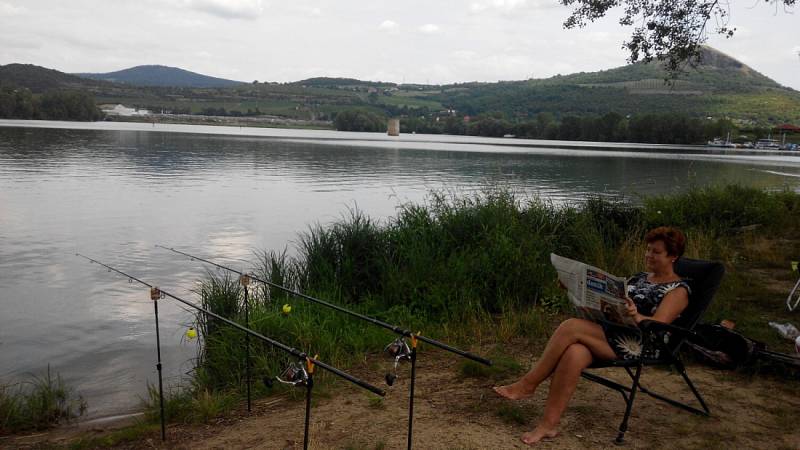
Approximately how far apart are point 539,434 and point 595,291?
34.9 inches

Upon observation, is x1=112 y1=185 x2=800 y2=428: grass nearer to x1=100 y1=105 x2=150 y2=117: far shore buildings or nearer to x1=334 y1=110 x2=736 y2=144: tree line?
x1=334 y1=110 x2=736 y2=144: tree line

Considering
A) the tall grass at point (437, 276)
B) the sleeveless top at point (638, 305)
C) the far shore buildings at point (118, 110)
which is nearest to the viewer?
the sleeveless top at point (638, 305)

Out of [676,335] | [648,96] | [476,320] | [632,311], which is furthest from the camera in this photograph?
[648,96]

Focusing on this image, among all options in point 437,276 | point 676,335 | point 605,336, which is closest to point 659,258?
point 676,335

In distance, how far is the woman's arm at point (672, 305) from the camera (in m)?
3.71

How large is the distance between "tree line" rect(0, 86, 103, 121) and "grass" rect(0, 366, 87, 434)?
116241 mm

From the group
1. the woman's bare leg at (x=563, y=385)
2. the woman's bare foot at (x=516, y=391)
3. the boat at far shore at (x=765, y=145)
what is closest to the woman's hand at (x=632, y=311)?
the woman's bare leg at (x=563, y=385)

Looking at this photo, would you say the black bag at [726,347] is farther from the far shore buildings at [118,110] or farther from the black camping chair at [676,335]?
the far shore buildings at [118,110]

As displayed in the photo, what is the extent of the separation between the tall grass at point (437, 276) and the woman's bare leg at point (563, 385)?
7.28 ft

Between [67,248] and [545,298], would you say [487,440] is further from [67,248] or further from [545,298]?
[67,248]

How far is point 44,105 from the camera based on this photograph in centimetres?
10931

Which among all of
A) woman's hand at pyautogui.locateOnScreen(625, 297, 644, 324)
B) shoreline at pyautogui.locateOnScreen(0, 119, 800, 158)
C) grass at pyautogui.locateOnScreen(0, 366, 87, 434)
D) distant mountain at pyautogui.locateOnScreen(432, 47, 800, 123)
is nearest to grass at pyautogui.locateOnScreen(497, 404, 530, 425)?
woman's hand at pyautogui.locateOnScreen(625, 297, 644, 324)

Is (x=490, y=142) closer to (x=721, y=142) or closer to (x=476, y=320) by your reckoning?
(x=721, y=142)

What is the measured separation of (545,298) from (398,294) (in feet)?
5.49
